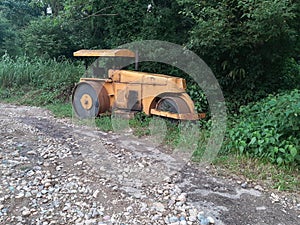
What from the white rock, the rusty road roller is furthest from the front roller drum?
the white rock

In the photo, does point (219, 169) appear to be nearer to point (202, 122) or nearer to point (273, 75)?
point (202, 122)

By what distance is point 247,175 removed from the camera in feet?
11.1

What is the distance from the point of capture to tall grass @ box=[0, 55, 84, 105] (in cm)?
780

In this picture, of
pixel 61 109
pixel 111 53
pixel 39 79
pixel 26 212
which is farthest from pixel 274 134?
pixel 39 79

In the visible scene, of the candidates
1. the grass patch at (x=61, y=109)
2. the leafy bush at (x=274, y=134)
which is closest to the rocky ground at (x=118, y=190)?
the leafy bush at (x=274, y=134)

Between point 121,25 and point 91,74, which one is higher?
point 121,25

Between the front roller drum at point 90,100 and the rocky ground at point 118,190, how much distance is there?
4.04 ft

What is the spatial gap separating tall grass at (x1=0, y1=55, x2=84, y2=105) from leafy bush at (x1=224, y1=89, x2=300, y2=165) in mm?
4856

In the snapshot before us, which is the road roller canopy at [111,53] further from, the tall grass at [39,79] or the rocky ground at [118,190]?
the tall grass at [39,79]

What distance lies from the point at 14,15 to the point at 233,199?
46.8 ft

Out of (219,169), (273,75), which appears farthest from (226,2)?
(219,169)

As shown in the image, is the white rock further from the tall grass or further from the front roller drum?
the tall grass

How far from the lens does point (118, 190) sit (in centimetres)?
297

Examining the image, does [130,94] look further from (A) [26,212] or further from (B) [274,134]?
(A) [26,212]
